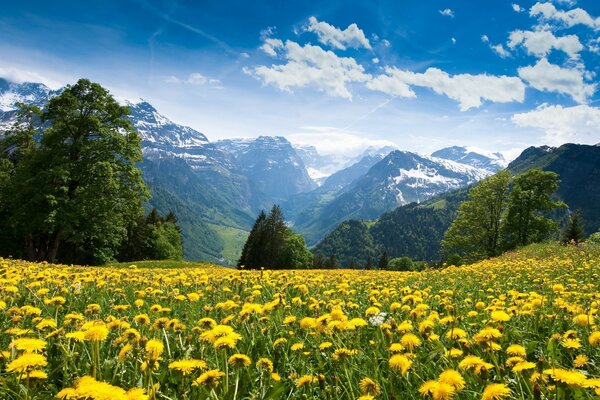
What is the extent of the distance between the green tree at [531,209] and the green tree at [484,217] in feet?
5.90

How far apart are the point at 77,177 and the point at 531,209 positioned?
48.0m

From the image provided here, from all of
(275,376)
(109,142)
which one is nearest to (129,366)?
(275,376)

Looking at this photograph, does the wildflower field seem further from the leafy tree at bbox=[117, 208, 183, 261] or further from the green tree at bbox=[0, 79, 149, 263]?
the leafy tree at bbox=[117, 208, 183, 261]

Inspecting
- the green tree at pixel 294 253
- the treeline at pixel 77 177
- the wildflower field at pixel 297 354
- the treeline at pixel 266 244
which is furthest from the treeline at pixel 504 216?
the wildflower field at pixel 297 354

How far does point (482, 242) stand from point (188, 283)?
49558 millimetres

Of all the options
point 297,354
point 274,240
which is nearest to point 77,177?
point 297,354

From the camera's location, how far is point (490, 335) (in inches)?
109

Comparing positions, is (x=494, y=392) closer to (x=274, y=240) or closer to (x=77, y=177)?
(x=77, y=177)

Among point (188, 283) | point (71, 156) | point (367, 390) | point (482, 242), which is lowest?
point (482, 242)

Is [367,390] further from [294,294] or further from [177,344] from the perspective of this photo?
[294,294]

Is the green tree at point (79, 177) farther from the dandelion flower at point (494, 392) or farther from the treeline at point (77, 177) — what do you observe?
the dandelion flower at point (494, 392)

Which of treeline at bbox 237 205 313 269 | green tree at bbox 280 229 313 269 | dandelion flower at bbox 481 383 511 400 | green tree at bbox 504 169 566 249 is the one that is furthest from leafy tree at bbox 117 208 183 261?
dandelion flower at bbox 481 383 511 400

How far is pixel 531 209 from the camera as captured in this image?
4716cm

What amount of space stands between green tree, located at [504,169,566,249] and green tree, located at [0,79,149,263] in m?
41.2
